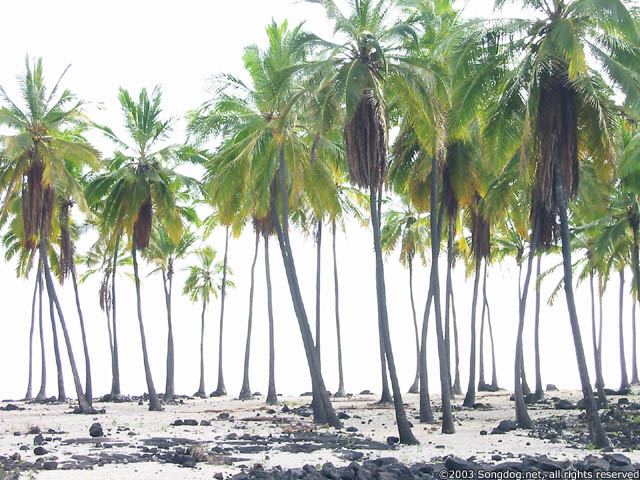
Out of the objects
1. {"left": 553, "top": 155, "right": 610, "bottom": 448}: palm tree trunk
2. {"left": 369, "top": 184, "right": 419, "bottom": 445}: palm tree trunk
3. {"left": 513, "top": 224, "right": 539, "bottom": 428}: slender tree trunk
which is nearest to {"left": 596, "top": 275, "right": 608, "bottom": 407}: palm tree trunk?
{"left": 513, "top": 224, "right": 539, "bottom": 428}: slender tree trunk

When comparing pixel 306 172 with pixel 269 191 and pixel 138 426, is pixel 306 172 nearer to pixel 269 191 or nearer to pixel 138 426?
pixel 269 191

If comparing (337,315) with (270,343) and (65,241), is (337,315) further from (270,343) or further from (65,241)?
(65,241)

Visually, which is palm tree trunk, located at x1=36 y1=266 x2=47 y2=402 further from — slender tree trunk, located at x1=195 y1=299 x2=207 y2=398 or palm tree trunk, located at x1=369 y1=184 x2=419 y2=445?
palm tree trunk, located at x1=369 y1=184 x2=419 y2=445

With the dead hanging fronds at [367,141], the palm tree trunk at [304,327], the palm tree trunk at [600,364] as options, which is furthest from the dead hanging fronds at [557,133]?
the palm tree trunk at [600,364]

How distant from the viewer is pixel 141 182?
28.6 metres

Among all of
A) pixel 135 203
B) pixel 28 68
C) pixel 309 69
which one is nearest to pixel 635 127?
pixel 309 69

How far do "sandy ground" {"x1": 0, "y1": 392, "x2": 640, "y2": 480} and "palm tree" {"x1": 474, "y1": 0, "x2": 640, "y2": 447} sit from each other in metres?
2.53

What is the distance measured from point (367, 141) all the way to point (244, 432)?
8.22 m

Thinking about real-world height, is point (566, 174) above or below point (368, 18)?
below

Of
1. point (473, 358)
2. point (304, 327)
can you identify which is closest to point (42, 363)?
point (473, 358)

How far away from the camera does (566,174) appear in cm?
1777

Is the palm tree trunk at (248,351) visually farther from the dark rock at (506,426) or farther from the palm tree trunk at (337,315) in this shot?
the dark rock at (506,426)

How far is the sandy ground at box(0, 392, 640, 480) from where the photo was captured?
45.9 feet

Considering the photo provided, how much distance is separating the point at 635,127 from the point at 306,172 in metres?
11.8
